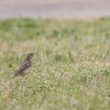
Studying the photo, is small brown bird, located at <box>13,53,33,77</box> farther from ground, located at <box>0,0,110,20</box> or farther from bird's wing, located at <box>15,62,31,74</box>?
ground, located at <box>0,0,110,20</box>

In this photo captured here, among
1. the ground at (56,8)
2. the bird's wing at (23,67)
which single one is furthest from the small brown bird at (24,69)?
the ground at (56,8)

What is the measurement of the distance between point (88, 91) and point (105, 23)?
9.65 m

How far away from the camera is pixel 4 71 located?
10742 millimetres

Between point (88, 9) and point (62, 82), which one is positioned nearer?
point (62, 82)

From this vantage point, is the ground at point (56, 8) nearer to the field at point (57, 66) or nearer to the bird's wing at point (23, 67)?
the field at point (57, 66)

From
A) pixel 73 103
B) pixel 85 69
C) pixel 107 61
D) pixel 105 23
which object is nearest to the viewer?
pixel 73 103

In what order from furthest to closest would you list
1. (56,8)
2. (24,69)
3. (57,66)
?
(56,8) → (57,66) → (24,69)

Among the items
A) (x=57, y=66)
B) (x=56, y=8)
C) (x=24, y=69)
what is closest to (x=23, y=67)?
(x=24, y=69)

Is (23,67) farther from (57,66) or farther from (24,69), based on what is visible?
(57,66)

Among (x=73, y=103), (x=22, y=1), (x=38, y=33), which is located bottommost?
(x=73, y=103)

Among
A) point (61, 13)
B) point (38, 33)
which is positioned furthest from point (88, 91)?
point (61, 13)

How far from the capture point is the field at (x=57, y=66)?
27.0 ft

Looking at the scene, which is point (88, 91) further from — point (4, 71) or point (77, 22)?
point (77, 22)

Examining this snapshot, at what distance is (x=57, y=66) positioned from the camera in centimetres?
1073
